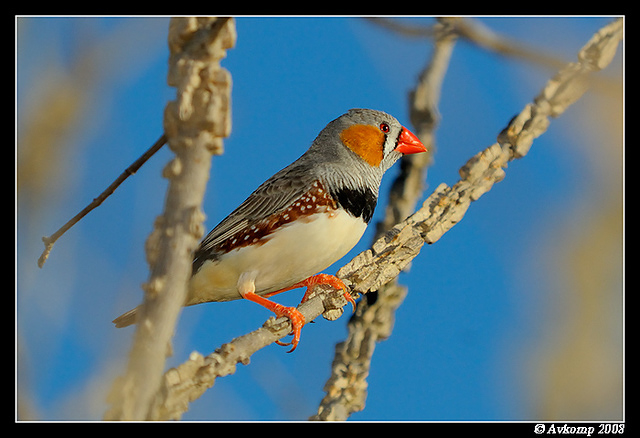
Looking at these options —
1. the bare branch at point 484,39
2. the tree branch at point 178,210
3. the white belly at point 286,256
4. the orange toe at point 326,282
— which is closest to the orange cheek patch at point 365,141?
the white belly at point 286,256

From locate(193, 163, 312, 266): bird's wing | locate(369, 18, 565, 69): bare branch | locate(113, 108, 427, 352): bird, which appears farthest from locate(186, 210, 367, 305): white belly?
locate(369, 18, 565, 69): bare branch

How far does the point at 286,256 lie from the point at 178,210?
7.10 feet

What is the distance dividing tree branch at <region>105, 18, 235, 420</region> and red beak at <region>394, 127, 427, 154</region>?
3.03 metres

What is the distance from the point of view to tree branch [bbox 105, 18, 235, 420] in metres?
1.60

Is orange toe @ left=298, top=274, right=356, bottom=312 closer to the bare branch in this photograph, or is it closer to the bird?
the bird

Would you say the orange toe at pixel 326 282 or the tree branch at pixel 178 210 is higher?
the orange toe at pixel 326 282

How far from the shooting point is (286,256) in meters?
3.75

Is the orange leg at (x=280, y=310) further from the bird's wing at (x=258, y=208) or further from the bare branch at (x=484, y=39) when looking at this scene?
the bare branch at (x=484, y=39)

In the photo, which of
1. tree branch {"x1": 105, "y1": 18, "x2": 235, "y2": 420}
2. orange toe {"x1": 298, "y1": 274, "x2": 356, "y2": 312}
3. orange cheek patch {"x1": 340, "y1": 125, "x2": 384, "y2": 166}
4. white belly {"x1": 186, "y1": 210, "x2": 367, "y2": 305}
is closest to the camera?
tree branch {"x1": 105, "y1": 18, "x2": 235, "y2": 420}

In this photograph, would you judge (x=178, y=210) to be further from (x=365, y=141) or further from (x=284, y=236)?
(x=365, y=141)

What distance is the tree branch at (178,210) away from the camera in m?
1.60

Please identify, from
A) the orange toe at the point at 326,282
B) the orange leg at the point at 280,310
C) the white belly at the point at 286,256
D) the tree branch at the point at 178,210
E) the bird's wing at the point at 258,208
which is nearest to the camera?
the tree branch at the point at 178,210

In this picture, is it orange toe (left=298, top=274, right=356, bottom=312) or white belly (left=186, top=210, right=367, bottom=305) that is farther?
white belly (left=186, top=210, right=367, bottom=305)

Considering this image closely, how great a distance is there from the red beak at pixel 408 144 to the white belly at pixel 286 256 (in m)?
0.94
